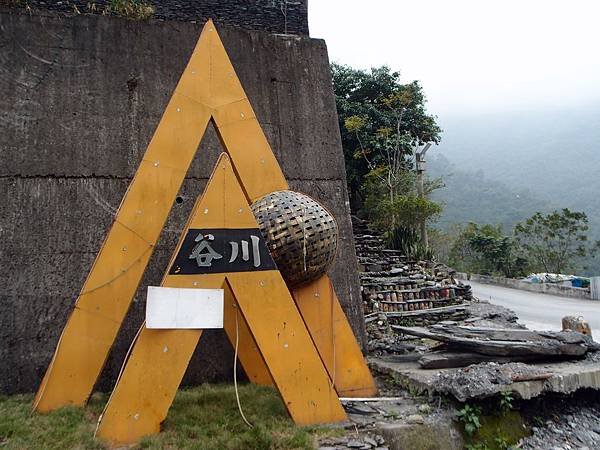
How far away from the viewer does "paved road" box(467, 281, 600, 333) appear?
9930 millimetres

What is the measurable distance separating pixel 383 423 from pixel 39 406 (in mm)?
2283

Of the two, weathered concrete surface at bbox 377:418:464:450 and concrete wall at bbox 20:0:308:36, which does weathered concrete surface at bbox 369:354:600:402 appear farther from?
concrete wall at bbox 20:0:308:36

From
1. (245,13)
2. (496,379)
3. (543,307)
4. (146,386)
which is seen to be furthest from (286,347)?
(543,307)

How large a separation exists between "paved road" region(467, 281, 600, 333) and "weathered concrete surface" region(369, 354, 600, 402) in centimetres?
542

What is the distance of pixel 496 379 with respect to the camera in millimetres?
3318

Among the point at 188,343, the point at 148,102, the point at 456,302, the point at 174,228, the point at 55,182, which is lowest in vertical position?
the point at 456,302

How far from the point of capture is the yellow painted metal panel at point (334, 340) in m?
3.45

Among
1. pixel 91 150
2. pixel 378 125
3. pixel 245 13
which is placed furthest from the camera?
pixel 378 125

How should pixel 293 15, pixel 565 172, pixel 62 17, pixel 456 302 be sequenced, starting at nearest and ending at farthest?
1. pixel 62 17
2. pixel 293 15
3. pixel 456 302
4. pixel 565 172

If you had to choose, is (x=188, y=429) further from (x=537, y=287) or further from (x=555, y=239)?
(x=555, y=239)

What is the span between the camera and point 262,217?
10.6 feet

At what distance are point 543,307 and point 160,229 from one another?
510 inches

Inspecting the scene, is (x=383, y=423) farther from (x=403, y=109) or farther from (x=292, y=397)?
(x=403, y=109)

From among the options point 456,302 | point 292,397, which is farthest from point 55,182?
point 456,302
